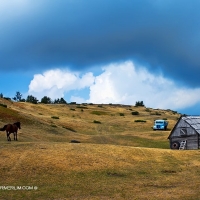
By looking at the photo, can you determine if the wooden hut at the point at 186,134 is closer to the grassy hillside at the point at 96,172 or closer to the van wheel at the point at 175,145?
the van wheel at the point at 175,145

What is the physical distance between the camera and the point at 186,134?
48.0 m

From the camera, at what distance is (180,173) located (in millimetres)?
25203

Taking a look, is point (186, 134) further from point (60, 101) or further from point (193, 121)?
point (60, 101)

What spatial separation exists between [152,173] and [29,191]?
9.63m

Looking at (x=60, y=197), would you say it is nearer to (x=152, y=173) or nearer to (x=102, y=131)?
A: (x=152, y=173)

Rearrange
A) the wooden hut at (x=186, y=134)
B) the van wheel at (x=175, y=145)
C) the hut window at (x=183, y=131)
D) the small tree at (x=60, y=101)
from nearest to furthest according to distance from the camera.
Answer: the wooden hut at (x=186, y=134) → the hut window at (x=183, y=131) → the van wheel at (x=175, y=145) → the small tree at (x=60, y=101)

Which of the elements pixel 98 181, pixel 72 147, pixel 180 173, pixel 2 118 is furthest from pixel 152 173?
pixel 2 118

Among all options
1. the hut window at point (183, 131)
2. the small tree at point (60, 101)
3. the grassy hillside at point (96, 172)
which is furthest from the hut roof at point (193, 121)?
the small tree at point (60, 101)

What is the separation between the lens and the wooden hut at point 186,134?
47000 millimetres

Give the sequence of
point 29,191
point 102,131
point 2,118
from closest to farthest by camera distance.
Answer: point 29,191, point 2,118, point 102,131

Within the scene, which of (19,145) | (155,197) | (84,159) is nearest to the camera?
(155,197)

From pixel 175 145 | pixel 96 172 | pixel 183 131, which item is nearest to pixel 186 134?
pixel 183 131

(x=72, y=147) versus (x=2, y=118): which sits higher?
(x=2, y=118)

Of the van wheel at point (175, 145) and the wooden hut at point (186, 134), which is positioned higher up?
the wooden hut at point (186, 134)
